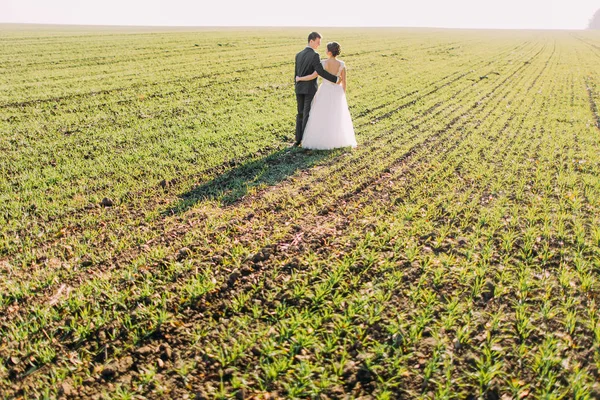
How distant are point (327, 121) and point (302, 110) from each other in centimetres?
66

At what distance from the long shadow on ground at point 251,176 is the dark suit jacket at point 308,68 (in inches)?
56.0

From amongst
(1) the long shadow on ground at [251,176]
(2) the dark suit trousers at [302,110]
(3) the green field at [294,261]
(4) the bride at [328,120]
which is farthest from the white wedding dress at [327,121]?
(3) the green field at [294,261]

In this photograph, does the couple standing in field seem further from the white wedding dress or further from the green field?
the green field

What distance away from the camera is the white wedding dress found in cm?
920

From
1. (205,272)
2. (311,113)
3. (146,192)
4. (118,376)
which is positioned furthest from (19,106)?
(118,376)

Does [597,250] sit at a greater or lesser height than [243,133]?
lesser

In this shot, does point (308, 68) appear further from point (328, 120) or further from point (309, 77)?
point (328, 120)

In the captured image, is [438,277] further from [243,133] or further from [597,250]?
[243,133]

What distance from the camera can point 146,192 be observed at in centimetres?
711

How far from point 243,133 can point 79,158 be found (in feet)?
12.9

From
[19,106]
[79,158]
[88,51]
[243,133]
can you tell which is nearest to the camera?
[79,158]

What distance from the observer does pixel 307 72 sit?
347 inches

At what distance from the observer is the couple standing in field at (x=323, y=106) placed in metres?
8.81

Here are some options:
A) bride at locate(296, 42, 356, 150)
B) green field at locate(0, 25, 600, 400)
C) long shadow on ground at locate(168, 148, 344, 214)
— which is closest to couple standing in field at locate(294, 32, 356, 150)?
bride at locate(296, 42, 356, 150)
